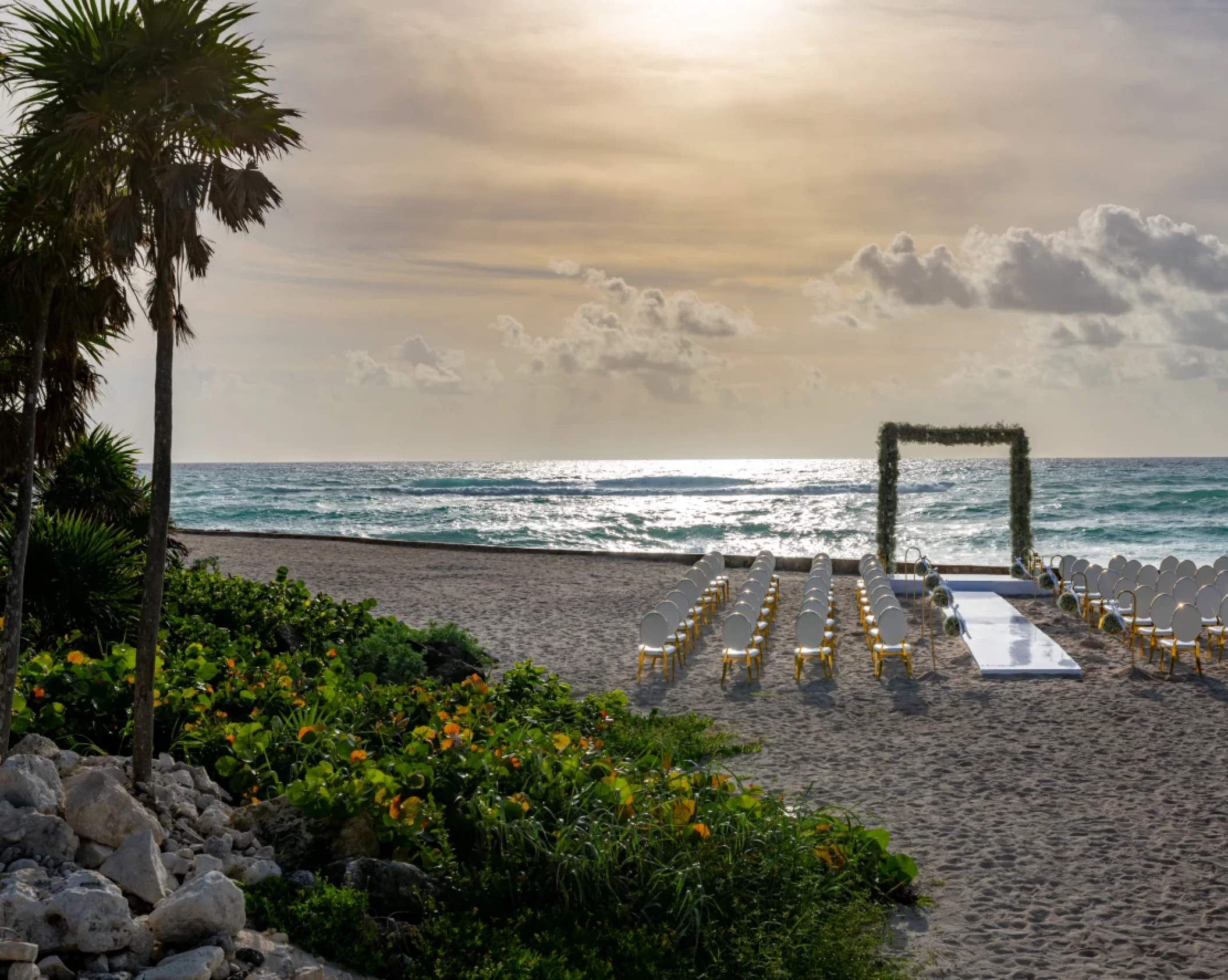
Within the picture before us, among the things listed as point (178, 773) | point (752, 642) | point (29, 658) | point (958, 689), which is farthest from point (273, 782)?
point (958, 689)

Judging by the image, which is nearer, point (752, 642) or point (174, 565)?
point (174, 565)

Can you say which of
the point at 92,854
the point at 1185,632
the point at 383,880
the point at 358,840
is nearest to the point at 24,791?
the point at 92,854

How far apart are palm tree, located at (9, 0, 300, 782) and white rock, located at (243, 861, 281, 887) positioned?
0.69 metres

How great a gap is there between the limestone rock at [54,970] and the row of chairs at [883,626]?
797cm

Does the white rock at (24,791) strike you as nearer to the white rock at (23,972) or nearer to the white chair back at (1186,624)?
the white rock at (23,972)

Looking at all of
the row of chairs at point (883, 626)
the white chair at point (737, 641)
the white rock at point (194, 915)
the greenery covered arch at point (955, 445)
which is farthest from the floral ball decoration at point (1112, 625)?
the white rock at point (194, 915)

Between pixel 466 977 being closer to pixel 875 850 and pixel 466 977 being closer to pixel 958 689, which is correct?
pixel 875 850

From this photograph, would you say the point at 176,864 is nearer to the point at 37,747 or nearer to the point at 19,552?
the point at 37,747

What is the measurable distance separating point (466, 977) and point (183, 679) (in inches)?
107

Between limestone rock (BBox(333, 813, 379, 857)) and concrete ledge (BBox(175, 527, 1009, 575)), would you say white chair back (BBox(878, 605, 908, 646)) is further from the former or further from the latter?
concrete ledge (BBox(175, 527, 1009, 575))

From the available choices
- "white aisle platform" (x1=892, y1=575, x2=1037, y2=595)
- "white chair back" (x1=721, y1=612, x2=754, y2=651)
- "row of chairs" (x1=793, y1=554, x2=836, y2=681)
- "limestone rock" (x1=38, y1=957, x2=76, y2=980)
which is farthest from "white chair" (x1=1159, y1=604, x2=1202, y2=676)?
"limestone rock" (x1=38, y1=957, x2=76, y2=980)

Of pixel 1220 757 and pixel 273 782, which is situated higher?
pixel 273 782

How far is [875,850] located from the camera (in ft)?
16.1

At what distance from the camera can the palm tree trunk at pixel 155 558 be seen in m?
4.09
